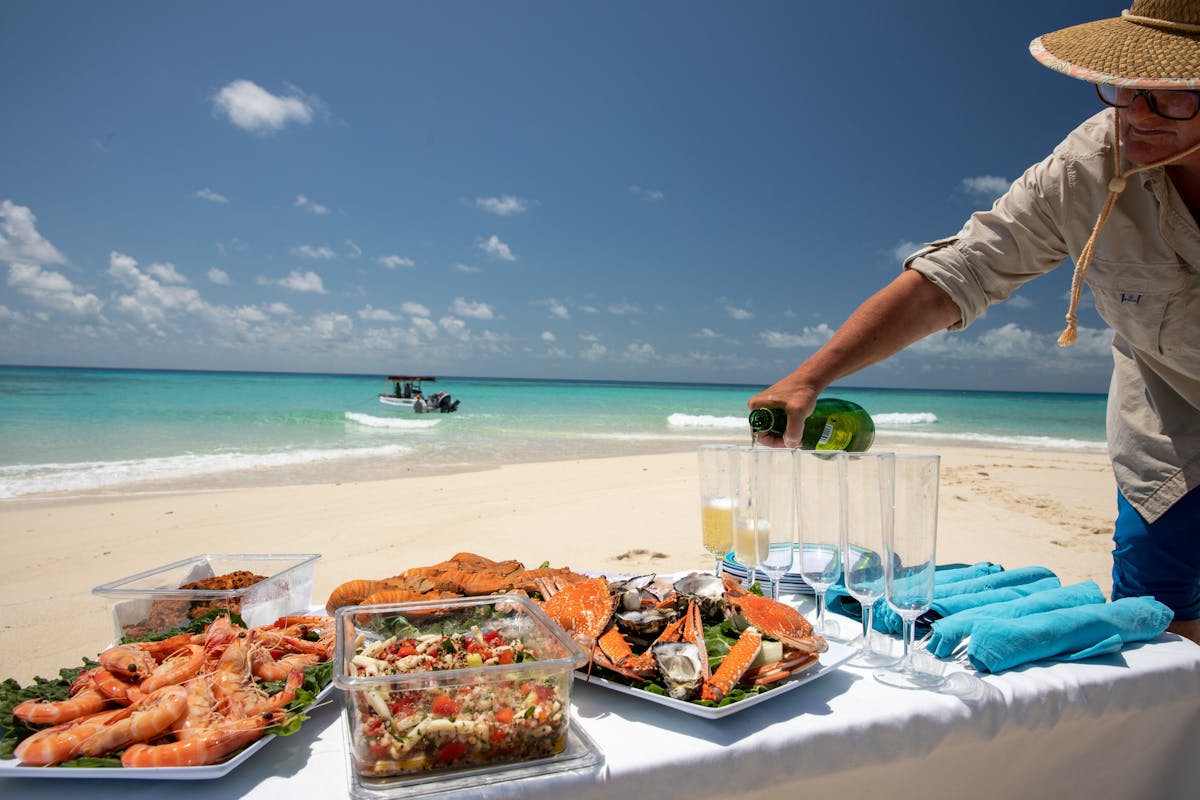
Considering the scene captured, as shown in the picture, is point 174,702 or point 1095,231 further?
point 1095,231

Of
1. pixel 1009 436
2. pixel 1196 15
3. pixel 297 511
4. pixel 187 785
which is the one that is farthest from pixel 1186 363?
pixel 1009 436

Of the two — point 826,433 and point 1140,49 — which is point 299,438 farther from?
point 1140,49

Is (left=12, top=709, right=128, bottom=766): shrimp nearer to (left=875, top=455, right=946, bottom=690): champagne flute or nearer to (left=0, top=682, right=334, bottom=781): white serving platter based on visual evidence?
(left=0, top=682, right=334, bottom=781): white serving platter

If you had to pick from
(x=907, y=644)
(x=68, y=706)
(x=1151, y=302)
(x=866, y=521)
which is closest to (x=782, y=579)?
(x=907, y=644)

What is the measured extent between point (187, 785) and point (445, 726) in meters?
0.41

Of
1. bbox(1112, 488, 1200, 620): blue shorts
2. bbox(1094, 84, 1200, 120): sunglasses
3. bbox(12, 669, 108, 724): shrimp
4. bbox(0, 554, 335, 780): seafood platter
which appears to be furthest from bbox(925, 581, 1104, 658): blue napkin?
bbox(12, 669, 108, 724): shrimp

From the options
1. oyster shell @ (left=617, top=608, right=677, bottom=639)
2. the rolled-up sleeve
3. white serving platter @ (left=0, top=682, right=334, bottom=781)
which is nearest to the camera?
white serving platter @ (left=0, top=682, right=334, bottom=781)

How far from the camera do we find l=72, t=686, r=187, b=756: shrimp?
39.8 inches

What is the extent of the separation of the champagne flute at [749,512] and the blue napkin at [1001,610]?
1.47ft

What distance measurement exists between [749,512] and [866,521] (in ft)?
0.99

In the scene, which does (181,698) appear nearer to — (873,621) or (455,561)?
(455,561)

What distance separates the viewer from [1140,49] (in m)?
1.57

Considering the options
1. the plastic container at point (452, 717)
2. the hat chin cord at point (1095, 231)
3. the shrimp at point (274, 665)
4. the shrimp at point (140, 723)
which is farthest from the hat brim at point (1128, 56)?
the shrimp at point (140, 723)

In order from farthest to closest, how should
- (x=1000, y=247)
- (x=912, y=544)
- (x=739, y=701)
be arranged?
(x=1000, y=247), (x=912, y=544), (x=739, y=701)
